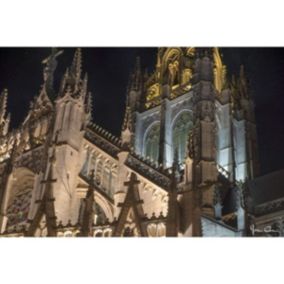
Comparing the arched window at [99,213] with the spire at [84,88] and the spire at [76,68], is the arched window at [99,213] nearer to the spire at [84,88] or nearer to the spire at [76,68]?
the spire at [84,88]

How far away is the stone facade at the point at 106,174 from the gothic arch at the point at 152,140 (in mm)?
871

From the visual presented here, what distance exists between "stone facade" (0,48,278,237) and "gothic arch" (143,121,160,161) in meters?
0.87

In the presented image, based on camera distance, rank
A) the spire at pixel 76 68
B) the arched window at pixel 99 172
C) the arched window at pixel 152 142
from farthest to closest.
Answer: the arched window at pixel 152 142
the arched window at pixel 99 172
the spire at pixel 76 68

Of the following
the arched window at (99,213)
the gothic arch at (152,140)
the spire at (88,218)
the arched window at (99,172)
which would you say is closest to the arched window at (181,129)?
the gothic arch at (152,140)

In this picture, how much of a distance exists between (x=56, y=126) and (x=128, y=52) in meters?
3.67

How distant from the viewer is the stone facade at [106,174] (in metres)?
10.6

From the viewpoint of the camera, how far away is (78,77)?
46.5 ft

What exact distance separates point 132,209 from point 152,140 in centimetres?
1217

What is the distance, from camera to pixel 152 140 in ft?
A: 75.2

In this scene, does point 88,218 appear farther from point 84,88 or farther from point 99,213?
point 84,88
